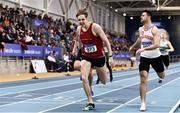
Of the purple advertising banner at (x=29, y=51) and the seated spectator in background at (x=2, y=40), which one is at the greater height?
the seated spectator in background at (x=2, y=40)

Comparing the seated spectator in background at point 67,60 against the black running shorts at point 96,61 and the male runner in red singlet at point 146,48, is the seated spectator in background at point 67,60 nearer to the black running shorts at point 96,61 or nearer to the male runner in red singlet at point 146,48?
the black running shorts at point 96,61

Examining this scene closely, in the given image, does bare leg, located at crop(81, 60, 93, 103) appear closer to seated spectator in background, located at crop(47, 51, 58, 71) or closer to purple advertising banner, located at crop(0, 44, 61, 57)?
purple advertising banner, located at crop(0, 44, 61, 57)

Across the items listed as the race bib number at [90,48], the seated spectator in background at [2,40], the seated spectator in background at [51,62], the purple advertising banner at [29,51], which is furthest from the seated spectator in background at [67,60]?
the race bib number at [90,48]

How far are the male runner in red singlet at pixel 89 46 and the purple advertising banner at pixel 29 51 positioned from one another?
561 inches

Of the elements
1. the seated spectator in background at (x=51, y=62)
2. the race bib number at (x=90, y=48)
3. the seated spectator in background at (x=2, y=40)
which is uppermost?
the seated spectator in background at (x=2, y=40)

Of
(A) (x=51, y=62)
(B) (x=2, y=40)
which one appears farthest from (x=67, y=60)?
(B) (x=2, y=40)

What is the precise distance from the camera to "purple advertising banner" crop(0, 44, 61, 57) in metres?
23.0

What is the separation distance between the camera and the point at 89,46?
856cm

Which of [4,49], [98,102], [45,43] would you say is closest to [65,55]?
[45,43]

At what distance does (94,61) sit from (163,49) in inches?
206

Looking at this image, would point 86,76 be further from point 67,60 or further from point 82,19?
point 67,60

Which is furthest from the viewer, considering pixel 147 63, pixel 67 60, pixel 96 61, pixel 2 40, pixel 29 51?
pixel 67 60

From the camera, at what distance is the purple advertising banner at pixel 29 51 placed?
2298cm

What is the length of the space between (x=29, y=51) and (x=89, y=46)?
1708cm
